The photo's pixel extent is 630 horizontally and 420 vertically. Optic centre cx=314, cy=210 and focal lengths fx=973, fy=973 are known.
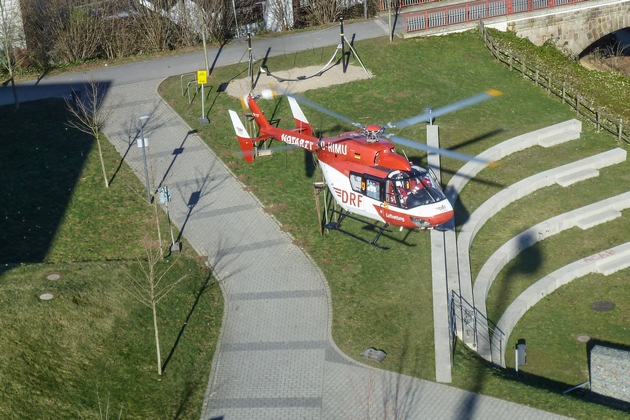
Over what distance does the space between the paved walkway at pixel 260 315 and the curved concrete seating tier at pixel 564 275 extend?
5.24m

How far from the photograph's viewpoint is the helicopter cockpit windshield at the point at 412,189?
28.3 m

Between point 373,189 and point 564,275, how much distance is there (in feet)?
22.3

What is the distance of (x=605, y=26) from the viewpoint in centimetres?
4762

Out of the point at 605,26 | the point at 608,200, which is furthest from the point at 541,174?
the point at 605,26

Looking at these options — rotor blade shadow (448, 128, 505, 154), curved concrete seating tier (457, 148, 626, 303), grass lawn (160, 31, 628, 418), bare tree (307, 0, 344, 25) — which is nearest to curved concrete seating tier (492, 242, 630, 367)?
grass lawn (160, 31, 628, 418)

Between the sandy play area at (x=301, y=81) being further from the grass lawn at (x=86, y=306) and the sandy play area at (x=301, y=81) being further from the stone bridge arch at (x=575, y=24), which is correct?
the stone bridge arch at (x=575, y=24)

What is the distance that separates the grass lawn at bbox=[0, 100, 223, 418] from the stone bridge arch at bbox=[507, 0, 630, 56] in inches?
848

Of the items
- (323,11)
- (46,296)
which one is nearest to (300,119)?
(46,296)

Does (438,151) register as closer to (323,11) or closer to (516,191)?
(516,191)

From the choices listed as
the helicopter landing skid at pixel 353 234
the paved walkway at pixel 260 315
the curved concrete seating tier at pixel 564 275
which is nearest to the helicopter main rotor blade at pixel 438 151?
the helicopter landing skid at pixel 353 234

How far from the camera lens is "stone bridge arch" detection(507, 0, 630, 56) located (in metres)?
46.8

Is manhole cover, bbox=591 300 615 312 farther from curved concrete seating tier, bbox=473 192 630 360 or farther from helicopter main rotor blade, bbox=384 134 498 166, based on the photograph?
helicopter main rotor blade, bbox=384 134 498 166

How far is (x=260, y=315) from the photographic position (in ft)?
90.2

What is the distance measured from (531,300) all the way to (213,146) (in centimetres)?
1406
